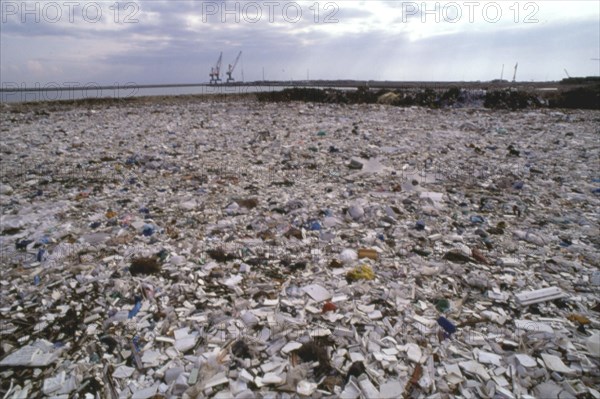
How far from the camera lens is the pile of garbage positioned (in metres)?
1.96

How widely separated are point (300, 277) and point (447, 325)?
3.82 feet

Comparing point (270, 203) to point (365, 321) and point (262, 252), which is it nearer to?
point (262, 252)

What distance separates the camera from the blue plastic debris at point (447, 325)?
2266 millimetres

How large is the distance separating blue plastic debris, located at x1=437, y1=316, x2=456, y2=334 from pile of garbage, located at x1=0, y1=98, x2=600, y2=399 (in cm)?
1

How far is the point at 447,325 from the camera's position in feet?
7.51

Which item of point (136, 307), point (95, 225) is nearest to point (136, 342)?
point (136, 307)

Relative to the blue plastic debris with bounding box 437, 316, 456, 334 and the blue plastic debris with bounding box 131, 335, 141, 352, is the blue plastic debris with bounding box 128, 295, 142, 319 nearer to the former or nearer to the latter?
the blue plastic debris with bounding box 131, 335, 141, 352

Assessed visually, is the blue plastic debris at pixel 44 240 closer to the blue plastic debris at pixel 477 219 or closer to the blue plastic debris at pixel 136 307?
the blue plastic debris at pixel 136 307

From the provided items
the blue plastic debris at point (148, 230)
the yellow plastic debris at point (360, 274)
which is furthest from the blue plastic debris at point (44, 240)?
the yellow plastic debris at point (360, 274)

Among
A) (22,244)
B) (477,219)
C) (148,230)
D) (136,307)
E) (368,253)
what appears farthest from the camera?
(477,219)

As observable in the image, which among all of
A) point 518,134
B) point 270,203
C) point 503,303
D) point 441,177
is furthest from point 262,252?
point 518,134

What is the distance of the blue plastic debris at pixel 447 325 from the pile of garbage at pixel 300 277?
0.04 ft

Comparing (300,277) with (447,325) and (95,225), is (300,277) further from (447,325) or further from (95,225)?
(95,225)

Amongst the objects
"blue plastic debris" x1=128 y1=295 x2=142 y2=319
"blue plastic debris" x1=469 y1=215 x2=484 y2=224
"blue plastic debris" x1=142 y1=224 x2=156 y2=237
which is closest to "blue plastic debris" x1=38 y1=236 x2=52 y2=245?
"blue plastic debris" x1=142 y1=224 x2=156 y2=237
